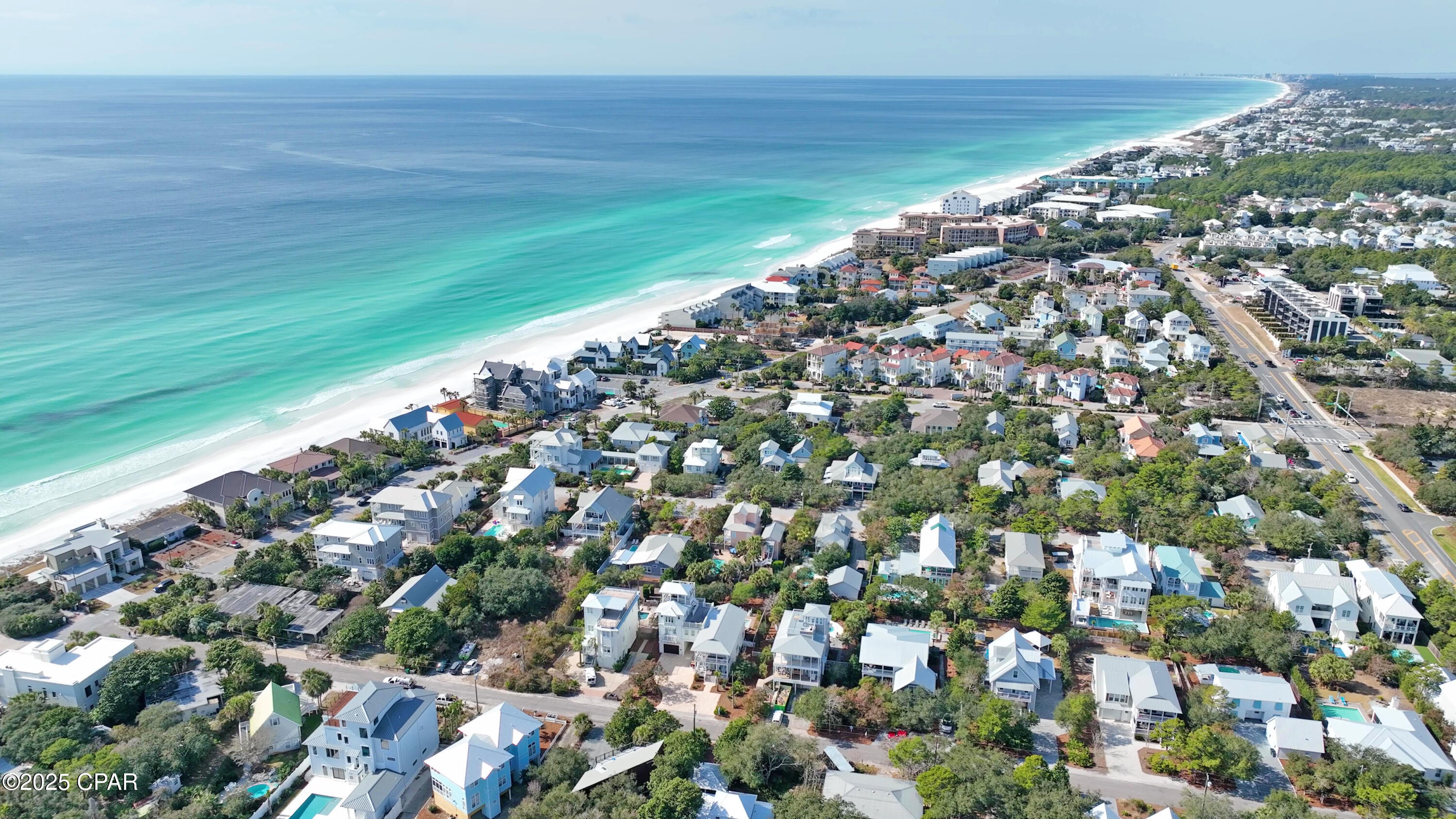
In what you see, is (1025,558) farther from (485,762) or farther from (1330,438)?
(1330,438)

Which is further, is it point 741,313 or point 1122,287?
point 1122,287

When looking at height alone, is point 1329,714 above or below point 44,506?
below

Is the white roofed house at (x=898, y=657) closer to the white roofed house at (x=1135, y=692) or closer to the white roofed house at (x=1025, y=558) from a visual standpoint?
the white roofed house at (x=1135, y=692)

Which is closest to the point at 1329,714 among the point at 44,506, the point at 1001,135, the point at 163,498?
the point at 163,498

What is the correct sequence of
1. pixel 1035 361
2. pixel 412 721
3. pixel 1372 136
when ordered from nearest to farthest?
pixel 412 721 < pixel 1035 361 < pixel 1372 136

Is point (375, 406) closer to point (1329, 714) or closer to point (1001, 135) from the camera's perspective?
point (1329, 714)

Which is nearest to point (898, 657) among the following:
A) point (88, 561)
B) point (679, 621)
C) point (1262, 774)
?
point (679, 621)

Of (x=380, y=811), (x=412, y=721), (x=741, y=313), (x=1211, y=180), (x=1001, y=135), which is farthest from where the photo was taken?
(x=1001, y=135)
